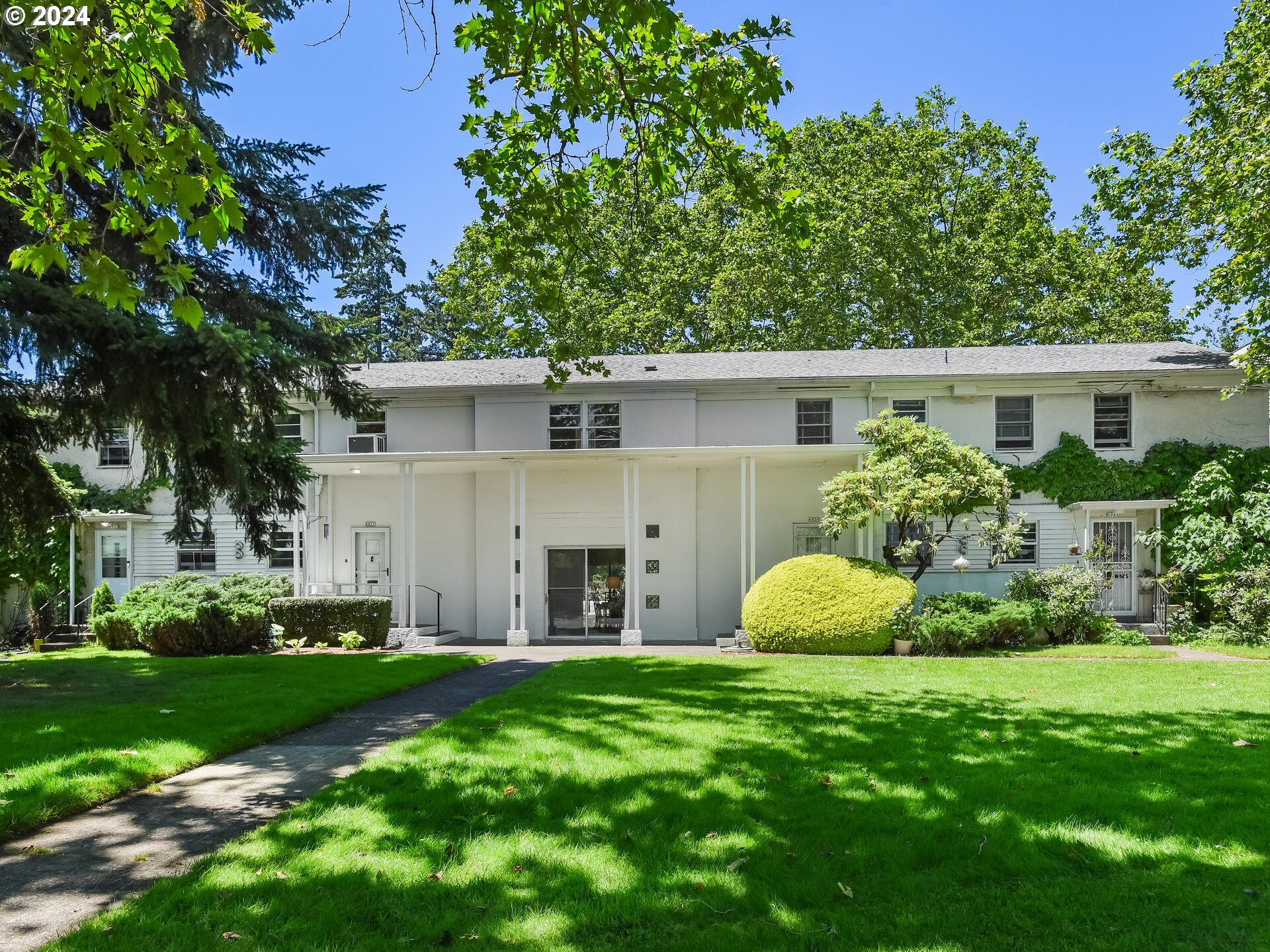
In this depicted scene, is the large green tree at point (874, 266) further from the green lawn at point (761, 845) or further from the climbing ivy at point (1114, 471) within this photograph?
the green lawn at point (761, 845)

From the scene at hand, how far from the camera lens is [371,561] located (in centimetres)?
2172

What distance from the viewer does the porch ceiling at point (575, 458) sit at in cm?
1814

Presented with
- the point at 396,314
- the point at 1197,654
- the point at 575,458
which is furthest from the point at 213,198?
the point at 396,314

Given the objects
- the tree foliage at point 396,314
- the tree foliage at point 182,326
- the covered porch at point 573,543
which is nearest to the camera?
the tree foliage at point 182,326

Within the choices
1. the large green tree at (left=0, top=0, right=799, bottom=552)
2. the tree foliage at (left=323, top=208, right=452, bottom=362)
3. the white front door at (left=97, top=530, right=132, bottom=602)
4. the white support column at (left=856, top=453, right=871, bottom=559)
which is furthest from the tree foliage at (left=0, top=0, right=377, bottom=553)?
the tree foliage at (left=323, top=208, right=452, bottom=362)

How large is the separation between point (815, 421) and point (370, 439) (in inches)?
432

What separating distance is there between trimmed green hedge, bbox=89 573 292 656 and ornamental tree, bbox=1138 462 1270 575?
62.3ft

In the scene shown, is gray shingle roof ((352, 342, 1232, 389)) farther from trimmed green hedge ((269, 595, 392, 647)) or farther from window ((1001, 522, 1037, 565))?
trimmed green hedge ((269, 595, 392, 647))

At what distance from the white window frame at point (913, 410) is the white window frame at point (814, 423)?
148 cm

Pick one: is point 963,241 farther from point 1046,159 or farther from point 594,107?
point 594,107

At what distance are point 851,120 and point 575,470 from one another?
21.6 meters

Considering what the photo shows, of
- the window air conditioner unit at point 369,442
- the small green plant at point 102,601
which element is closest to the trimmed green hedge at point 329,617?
the window air conditioner unit at point 369,442

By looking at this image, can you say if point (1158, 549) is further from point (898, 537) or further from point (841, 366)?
point (841, 366)

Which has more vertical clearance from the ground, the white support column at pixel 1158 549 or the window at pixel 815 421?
the window at pixel 815 421
